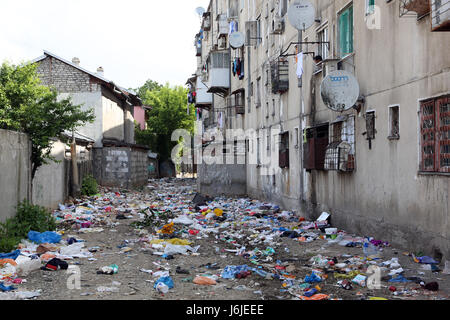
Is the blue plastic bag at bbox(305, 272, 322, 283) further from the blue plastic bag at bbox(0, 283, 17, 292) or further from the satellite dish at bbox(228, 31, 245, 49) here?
the satellite dish at bbox(228, 31, 245, 49)

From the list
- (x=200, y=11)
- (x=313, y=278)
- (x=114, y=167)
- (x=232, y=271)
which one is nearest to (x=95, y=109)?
(x=114, y=167)

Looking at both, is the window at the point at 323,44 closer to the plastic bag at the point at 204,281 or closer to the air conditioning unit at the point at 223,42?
the plastic bag at the point at 204,281

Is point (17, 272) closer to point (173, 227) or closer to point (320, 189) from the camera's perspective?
point (173, 227)

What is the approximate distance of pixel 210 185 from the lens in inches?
916

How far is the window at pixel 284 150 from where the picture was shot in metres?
16.9

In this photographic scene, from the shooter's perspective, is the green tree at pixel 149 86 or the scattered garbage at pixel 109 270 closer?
the scattered garbage at pixel 109 270

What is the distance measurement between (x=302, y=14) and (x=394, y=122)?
5.10 meters

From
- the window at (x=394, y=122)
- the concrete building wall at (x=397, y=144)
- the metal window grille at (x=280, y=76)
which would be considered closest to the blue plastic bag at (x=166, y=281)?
the concrete building wall at (x=397, y=144)

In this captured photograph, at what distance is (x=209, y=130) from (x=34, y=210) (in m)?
24.7

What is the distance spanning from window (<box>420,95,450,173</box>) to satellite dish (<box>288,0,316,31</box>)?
5806 millimetres

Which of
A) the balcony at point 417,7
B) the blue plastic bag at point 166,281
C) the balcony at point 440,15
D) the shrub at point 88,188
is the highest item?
the balcony at point 417,7

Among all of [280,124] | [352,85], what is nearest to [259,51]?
[280,124]

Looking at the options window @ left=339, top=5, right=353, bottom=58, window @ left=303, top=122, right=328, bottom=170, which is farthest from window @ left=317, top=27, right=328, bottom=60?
window @ left=303, top=122, right=328, bottom=170

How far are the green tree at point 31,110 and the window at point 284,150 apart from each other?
6.55 m
